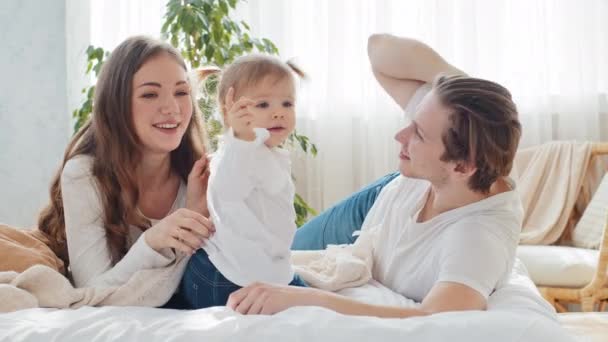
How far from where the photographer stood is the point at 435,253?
1.56m

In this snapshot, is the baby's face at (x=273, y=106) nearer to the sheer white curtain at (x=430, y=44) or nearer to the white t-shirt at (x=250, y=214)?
the white t-shirt at (x=250, y=214)

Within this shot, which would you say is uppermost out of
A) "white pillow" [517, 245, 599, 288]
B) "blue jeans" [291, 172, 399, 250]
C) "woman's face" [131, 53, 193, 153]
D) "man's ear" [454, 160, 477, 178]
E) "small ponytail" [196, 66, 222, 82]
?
"small ponytail" [196, 66, 222, 82]

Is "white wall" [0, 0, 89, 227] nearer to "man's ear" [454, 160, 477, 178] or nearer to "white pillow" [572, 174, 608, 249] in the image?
"white pillow" [572, 174, 608, 249]

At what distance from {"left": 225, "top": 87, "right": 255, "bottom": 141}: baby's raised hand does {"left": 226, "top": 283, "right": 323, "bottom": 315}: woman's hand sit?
13.3 inches

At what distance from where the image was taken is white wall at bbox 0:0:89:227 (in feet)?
14.9

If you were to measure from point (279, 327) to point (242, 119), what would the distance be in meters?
0.53

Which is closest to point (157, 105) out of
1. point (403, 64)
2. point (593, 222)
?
point (403, 64)

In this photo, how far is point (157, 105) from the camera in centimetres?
186

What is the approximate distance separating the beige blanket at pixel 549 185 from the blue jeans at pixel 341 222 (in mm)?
1566

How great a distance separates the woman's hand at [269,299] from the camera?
4.43ft

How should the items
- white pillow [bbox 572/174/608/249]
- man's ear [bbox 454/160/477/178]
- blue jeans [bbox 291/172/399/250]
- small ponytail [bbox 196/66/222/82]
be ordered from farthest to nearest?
white pillow [bbox 572/174/608/249], blue jeans [bbox 291/172/399/250], small ponytail [bbox 196/66/222/82], man's ear [bbox 454/160/477/178]

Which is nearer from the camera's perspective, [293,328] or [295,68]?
[293,328]

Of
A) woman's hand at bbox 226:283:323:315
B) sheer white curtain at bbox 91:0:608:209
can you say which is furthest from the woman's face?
sheer white curtain at bbox 91:0:608:209

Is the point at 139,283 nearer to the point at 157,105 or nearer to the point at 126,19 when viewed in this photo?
the point at 157,105
